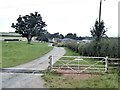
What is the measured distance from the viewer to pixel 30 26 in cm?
13038

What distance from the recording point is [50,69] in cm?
2497

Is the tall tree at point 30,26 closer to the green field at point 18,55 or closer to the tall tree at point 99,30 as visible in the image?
the green field at point 18,55

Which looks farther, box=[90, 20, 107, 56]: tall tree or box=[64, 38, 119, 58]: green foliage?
box=[90, 20, 107, 56]: tall tree

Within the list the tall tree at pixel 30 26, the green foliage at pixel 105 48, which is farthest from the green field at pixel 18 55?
the tall tree at pixel 30 26

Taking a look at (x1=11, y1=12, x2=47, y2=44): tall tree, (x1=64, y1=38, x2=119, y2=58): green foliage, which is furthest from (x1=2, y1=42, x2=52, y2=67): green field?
(x1=11, y1=12, x2=47, y2=44): tall tree

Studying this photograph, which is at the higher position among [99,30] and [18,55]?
[99,30]

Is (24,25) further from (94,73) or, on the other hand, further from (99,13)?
(94,73)

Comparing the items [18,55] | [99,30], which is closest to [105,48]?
[99,30]

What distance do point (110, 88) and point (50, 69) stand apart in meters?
9.15

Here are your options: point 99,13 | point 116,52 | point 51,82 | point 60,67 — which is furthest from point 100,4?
point 51,82

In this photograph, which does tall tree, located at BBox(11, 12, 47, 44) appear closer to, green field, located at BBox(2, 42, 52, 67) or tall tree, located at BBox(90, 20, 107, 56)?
green field, located at BBox(2, 42, 52, 67)

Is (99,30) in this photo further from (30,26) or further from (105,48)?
(30,26)

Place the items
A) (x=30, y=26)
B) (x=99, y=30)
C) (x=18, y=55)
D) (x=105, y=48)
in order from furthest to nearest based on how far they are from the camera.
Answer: (x=30, y=26) < (x=18, y=55) < (x=99, y=30) < (x=105, y=48)

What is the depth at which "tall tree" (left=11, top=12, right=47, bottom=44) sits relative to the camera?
12900cm
